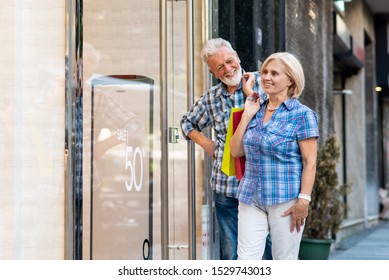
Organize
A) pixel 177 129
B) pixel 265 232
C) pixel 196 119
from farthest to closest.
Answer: pixel 177 129 < pixel 196 119 < pixel 265 232

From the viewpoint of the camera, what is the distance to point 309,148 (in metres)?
3.23

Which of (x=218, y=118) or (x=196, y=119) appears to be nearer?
(x=218, y=118)

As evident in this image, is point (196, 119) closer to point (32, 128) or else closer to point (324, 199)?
point (32, 128)

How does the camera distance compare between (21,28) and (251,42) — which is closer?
(21,28)

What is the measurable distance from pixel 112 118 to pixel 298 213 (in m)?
1.32

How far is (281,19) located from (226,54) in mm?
2073

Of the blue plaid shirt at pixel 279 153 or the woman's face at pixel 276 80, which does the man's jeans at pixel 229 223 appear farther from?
the woman's face at pixel 276 80

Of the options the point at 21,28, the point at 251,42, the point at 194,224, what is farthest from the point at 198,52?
the point at 21,28

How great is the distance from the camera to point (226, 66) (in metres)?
3.69

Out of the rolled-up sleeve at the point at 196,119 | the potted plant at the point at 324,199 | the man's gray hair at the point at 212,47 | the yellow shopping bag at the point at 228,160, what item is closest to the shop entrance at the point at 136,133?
→ the rolled-up sleeve at the point at 196,119

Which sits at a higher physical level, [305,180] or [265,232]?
[305,180]

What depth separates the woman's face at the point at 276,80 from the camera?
3.29 m

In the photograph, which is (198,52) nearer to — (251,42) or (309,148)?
(251,42)

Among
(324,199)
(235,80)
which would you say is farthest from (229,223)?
(324,199)
